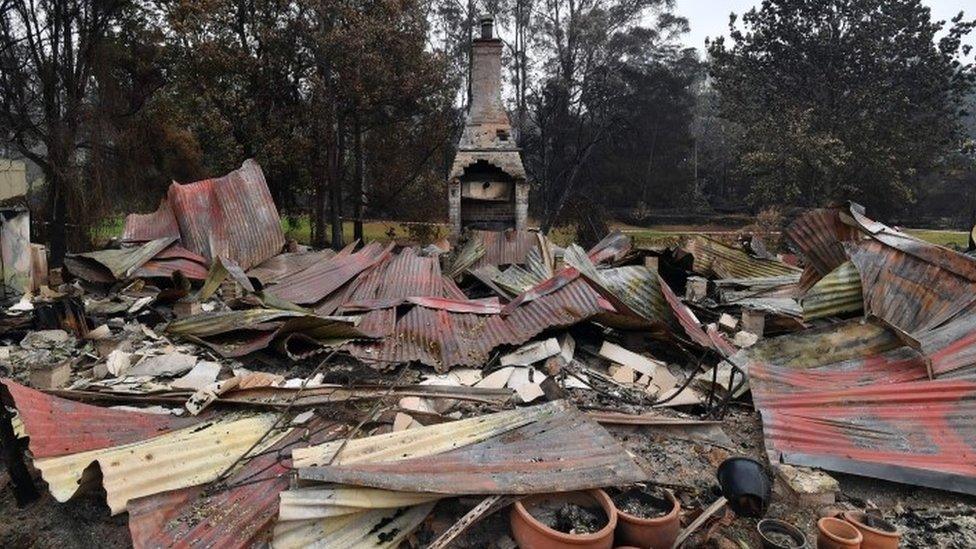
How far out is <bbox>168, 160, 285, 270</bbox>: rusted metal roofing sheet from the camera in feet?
27.4

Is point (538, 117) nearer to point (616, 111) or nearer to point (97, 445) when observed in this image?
point (616, 111)

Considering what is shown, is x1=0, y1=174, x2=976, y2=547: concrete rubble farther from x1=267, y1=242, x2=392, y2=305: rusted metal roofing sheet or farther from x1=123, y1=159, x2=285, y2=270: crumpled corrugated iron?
x1=123, y1=159, x2=285, y2=270: crumpled corrugated iron

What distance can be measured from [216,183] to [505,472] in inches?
293

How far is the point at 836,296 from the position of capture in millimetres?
6320

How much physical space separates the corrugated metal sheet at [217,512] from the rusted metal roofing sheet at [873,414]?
116 inches

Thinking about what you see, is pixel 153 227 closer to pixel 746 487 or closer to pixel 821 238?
pixel 746 487

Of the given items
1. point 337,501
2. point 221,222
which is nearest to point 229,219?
point 221,222

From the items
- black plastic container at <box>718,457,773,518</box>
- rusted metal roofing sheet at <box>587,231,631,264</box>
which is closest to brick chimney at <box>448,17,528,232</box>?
rusted metal roofing sheet at <box>587,231,631,264</box>

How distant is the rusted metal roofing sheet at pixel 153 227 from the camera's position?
28.2ft

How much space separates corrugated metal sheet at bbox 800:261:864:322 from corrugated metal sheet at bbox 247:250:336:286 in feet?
20.5

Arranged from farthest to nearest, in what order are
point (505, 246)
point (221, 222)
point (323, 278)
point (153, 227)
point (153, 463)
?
point (505, 246) < point (153, 227) < point (221, 222) < point (323, 278) < point (153, 463)

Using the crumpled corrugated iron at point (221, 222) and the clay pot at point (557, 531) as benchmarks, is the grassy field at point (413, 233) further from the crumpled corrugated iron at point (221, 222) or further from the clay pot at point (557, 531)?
the clay pot at point (557, 531)

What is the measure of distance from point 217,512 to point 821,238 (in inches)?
296

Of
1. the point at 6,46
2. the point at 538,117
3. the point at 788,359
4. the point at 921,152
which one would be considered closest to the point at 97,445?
the point at 788,359
